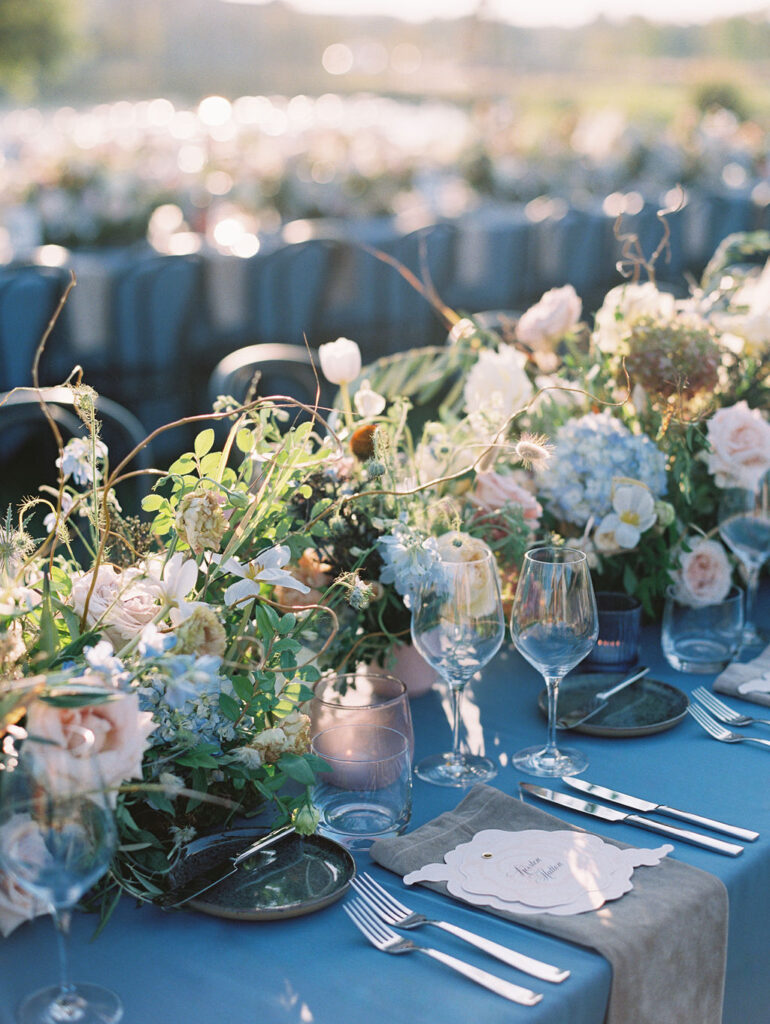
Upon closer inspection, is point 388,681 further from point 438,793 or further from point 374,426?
point 374,426

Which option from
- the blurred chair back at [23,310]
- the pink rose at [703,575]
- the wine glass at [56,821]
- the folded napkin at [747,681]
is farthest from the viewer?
the blurred chair back at [23,310]

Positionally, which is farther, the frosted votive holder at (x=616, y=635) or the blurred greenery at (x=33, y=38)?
the blurred greenery at (x=33, y=38)

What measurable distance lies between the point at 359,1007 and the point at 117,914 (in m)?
0.25

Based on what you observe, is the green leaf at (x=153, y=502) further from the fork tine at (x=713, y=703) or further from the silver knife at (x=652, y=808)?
the fork tine at (x=713, y=703)

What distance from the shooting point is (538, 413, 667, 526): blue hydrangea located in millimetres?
1511

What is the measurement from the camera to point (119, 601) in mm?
1037

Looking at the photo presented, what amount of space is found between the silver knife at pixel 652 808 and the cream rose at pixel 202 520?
46cm

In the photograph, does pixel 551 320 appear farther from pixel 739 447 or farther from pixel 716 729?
pixel 716 729

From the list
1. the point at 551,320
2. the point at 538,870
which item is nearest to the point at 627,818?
the point at 538,870

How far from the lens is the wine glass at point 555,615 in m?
1.17

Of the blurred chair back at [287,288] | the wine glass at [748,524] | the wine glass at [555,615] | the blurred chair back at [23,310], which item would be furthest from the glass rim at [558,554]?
the blurred chair back at [287,288]

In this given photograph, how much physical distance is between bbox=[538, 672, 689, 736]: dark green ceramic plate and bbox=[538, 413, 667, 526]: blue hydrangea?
23 centimetres

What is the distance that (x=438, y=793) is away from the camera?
1183 mm

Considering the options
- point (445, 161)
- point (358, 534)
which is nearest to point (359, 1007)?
point (358, 534)
